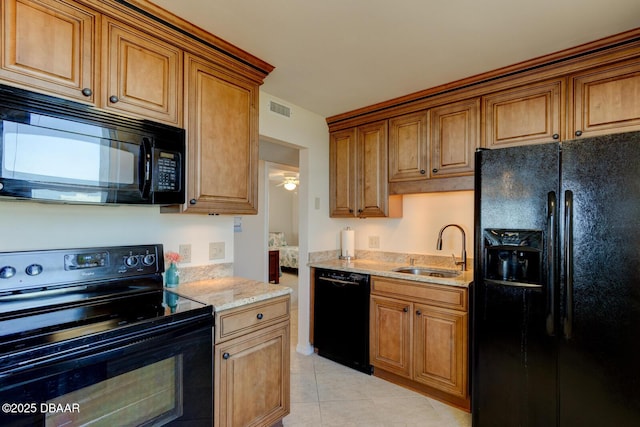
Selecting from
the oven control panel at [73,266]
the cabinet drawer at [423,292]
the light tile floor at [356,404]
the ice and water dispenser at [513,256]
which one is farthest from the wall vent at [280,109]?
the light tile floor at [356,404]

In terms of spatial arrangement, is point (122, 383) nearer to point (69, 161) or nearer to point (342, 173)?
point (69, 161)

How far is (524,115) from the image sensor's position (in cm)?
220

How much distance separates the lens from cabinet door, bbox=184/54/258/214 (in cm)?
179

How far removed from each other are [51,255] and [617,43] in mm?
3186

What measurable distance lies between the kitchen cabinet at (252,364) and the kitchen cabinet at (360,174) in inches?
55.3

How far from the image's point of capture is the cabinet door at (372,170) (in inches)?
115

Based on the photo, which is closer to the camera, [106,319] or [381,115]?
[106,319]

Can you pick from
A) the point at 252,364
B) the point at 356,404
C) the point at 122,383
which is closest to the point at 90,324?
A: the point at 122,383

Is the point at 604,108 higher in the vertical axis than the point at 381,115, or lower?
lower

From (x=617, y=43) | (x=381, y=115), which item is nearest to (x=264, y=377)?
(x=381, y=115)

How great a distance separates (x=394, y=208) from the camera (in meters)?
3.00

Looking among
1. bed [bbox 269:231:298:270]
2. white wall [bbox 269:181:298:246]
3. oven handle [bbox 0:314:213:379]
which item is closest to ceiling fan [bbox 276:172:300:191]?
bed [bbox 269:231:298:270]

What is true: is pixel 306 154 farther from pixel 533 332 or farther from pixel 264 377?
pixel 533 332

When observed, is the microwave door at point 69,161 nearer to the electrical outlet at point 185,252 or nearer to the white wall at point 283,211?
the electrical outlet at point 185,252
